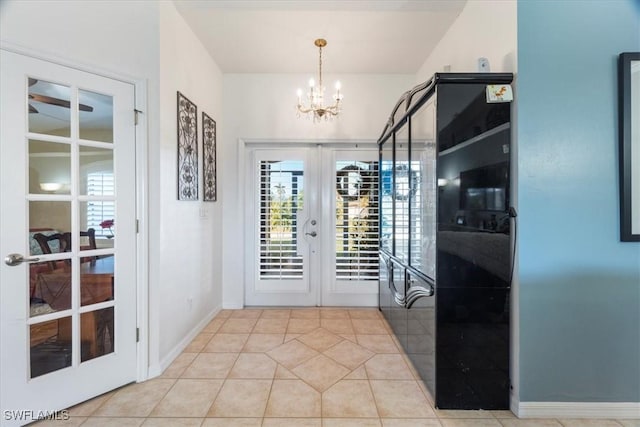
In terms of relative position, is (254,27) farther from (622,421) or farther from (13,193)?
(622,421)

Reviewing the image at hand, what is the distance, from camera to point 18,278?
1.59 meters

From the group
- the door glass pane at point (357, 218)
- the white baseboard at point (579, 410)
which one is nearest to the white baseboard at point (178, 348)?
the door glass pane at point (357, 218)

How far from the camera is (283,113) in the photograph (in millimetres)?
3459

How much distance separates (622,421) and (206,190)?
11.7ft

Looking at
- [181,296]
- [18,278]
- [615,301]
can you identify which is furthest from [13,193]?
[615,301]

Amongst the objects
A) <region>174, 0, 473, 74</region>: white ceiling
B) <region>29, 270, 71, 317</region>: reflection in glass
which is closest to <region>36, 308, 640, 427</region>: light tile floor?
<region>29, 270, 71, 317</region>: reflection in glass

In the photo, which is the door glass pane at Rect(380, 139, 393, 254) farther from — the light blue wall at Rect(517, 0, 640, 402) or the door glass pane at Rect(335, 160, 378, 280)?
the light blue wall at Rect(517, 0, 640, 402)

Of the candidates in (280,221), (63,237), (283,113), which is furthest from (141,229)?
(283,113)

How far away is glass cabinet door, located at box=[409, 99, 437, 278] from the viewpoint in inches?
69.7

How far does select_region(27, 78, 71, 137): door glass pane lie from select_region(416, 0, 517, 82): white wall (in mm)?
2738

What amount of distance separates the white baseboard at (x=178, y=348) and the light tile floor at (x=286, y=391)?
0.15ft

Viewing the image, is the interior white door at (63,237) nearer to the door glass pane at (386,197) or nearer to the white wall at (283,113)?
the white wall at (283,113)

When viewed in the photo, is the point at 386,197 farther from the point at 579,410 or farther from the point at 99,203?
the point at 99,203

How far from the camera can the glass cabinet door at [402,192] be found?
2.27m
